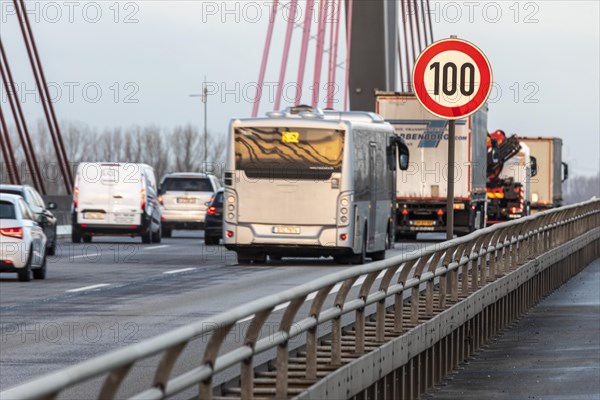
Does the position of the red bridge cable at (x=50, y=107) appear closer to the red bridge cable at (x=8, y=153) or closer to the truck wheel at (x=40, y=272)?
the red bridge cable at (x=8, y=153)

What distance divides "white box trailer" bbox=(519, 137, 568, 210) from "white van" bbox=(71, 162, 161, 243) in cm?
2513

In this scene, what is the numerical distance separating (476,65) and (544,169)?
52.2m

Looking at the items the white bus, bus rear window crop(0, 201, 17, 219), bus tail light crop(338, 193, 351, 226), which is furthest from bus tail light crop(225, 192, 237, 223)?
bus rear window crop(0, 201, 17, 219)

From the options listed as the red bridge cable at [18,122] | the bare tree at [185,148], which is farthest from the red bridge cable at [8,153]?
the bare tree at [185,148]

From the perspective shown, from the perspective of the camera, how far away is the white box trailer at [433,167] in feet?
144

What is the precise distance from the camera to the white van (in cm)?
4353

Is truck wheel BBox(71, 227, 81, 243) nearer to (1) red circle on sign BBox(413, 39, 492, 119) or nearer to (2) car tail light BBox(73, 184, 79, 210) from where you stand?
(2) car tail light BBox(73, 184, 79, 210)

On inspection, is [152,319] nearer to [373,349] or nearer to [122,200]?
[373,349]

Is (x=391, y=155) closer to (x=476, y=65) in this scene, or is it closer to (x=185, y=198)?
(x=185, y=198)

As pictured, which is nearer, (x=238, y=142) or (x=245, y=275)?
(x=245, y=275)

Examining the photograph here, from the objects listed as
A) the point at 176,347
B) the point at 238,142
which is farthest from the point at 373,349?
the point at 238,142

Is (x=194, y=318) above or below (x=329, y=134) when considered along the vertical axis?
below

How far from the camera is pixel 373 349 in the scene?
36.4 feet

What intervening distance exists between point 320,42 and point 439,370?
30710mm
